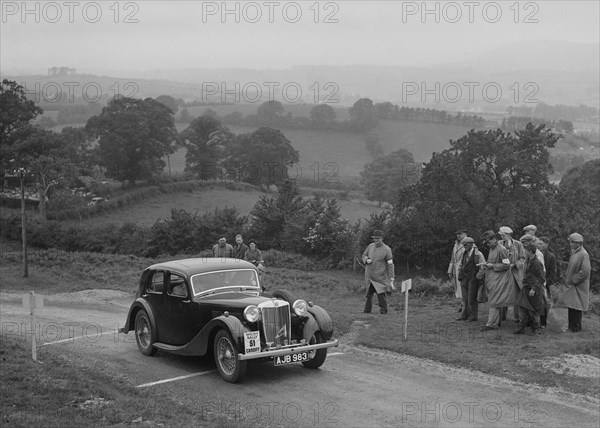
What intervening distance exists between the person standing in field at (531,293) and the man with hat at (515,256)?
0.24 m

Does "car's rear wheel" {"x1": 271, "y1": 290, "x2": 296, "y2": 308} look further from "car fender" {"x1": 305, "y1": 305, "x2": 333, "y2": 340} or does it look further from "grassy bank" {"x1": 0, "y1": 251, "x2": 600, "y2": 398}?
"grassy bank" {"x1": 0, "y1": 251, "x2": 600, "y2": 398}

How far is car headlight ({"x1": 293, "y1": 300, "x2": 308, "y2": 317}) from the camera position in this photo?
13.0 m

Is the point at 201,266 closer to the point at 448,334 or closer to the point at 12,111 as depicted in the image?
the point at 448,334

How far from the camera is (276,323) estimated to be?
1264cm

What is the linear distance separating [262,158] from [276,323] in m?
69.0

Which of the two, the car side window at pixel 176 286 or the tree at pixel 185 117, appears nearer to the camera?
the car side window at pixel 176 286

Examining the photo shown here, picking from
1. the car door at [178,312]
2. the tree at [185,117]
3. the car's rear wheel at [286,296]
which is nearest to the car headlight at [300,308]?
the car's rear wheel at [286,296]

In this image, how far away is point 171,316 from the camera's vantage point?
13.8 m

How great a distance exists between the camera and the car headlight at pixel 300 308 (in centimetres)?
1304

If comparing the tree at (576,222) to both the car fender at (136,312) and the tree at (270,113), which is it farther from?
the tree at (270,113)

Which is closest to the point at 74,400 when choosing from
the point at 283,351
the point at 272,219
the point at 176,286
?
the point at 283,351

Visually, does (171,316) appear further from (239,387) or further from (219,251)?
(219,251)

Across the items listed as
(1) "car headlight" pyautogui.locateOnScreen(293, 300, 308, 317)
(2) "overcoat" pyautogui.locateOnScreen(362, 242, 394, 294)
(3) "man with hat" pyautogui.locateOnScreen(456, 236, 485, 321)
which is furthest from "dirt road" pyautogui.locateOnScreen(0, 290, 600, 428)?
(3) "man with hat" pyautogui.locateOnScreen(456, 236, 485, 321)

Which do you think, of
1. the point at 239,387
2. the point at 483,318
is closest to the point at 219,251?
the point at 483,318
